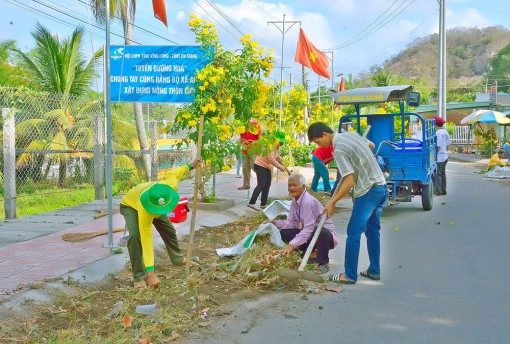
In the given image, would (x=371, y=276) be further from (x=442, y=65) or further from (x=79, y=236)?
(x=442, y=65)

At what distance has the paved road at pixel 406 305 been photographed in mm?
Result: 4863

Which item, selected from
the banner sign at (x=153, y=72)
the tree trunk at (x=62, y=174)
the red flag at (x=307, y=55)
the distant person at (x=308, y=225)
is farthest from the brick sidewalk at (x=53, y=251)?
the red flag at (x=307, y=55)

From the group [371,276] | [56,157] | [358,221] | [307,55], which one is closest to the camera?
[358,221]

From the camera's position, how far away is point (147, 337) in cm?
471

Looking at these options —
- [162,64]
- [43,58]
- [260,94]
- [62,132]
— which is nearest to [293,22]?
[43,58]

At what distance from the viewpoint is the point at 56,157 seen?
13.9 meters

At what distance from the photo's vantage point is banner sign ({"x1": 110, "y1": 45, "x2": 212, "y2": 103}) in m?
8.95

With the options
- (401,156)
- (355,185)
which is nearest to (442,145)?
(401,156)

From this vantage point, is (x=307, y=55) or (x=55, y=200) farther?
(x=307, y=55)

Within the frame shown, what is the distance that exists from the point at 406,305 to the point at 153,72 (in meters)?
5.43

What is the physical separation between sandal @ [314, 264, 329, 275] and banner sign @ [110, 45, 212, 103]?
12.9ft

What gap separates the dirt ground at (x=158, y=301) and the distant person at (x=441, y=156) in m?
8.50

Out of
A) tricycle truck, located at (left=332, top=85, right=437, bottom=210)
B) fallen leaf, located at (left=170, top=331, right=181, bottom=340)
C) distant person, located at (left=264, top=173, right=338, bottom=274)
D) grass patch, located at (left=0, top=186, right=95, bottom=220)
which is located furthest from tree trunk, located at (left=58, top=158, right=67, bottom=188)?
fallen leaf, located at (left=170, top=331, right=181, bottom=340)

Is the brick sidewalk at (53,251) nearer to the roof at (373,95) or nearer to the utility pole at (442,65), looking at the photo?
the roof at (373,95)
